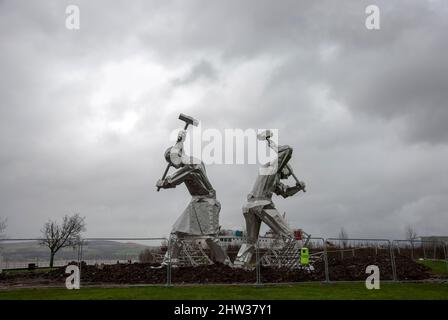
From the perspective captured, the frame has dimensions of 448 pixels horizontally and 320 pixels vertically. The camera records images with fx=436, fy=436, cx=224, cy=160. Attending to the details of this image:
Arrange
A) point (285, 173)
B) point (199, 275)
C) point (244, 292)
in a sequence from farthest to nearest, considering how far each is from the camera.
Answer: point (285, 173) → point (199, 275) → point (244, 292)

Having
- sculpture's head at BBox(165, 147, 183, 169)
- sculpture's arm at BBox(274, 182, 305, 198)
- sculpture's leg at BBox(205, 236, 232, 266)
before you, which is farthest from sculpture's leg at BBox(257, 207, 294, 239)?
sculpture's head at BBox(165, 147, 183, 169)

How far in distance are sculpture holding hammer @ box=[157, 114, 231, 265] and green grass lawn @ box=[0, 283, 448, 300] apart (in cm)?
556

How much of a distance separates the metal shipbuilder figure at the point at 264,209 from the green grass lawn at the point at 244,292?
5.55 metres

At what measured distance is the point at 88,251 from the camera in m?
17.0

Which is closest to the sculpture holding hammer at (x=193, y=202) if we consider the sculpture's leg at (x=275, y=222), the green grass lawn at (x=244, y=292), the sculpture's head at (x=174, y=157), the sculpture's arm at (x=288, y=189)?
the sculpture's head at (x=174, y=157)

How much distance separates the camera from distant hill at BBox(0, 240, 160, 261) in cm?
1714

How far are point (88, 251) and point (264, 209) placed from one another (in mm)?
8120

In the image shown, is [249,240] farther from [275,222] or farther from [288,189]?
[288,189]

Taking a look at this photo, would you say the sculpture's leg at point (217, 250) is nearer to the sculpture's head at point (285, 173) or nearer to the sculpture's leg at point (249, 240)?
the sculpture's leg at point (249, 240)

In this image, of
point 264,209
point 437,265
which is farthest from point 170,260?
point 437,265

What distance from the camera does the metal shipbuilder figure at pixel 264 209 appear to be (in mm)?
20453

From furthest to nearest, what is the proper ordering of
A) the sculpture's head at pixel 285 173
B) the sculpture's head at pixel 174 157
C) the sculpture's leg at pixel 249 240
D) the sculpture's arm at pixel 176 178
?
the sculpture's head at pixel 285 173 → the sculpture's leg at pixel 249 240 → the sculpture's head at pixel 174 157 → the sculpture's arm at pixel 176 178

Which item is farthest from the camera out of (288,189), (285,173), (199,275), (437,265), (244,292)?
(437,265)

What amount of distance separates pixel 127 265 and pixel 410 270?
42.3ft
